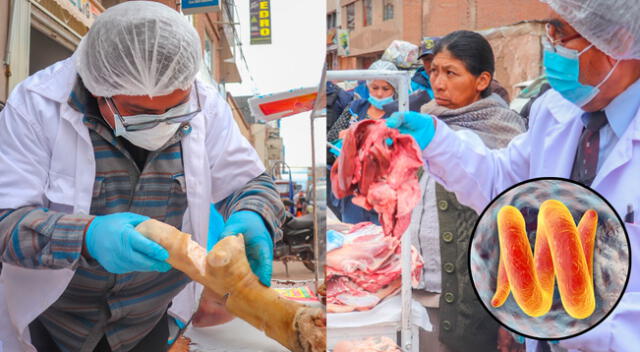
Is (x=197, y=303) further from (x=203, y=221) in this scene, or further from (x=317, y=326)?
(x=317, y=326)

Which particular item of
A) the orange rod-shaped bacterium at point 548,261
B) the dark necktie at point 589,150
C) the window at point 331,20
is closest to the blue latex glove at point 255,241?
the window at point 331,20

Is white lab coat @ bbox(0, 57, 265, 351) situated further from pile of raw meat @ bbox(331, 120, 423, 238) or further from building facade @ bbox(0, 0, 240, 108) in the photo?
pile of raw meat @ bbox(331, 120, 423, 238)

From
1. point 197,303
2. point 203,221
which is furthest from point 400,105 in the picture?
point 197,303

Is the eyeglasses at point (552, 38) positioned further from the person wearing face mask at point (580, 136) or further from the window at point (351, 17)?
the window at point (351, 17)

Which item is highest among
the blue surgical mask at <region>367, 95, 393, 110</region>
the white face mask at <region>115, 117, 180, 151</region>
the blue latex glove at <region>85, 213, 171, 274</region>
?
the blue surgical mask at <region>367, 95, 393, 110</region>

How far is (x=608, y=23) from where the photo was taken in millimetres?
1255

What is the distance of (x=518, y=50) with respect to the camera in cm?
145

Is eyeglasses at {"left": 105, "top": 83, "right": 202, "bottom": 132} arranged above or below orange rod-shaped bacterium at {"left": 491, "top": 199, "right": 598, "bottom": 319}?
above

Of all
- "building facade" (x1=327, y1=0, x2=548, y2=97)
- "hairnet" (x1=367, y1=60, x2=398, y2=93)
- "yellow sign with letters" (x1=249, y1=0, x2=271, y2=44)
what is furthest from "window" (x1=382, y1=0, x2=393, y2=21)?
"yellow sign with letters" (x1=249, y1=0, x2=271, y2=44)

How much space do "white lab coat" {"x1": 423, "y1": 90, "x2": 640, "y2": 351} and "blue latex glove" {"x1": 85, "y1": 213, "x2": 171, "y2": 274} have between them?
819mm

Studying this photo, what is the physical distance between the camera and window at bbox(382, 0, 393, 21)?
4.81 feet

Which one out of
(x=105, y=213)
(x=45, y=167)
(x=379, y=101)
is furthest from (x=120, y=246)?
(x=379, y=101)

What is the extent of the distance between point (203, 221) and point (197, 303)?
0.86 feet

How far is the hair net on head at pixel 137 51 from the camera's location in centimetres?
118
